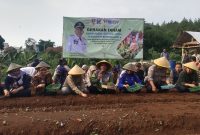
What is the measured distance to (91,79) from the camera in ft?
41.1

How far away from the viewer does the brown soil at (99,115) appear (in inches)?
347

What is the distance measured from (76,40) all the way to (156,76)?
323cm

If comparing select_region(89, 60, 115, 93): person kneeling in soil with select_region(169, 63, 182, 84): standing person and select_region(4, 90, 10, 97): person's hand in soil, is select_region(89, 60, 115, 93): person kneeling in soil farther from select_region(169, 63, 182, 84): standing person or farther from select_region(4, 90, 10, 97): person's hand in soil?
select_region(169, 63, 182, 84): standing person

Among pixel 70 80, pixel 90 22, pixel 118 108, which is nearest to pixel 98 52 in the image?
pixel 90 22

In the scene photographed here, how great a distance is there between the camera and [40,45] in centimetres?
3622

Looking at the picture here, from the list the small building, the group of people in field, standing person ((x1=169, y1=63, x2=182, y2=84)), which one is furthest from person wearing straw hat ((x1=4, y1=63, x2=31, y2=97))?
the small building

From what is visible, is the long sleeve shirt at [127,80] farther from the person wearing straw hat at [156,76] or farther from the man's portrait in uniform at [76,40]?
the man's portrait in uniform at [76,40]

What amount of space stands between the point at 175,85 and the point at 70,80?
131 inches

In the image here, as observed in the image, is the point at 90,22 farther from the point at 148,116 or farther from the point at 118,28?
the point at 148,116

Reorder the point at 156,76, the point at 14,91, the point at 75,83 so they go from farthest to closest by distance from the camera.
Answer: the point at 156,76, the point at 75,83, the point at 14,91

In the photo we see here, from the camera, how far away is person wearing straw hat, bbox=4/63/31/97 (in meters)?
11.6

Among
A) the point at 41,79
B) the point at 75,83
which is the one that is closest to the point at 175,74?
the point at 75,83

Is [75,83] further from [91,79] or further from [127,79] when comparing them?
[127,79]

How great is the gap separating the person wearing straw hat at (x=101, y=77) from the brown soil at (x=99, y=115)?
696 millimetres
